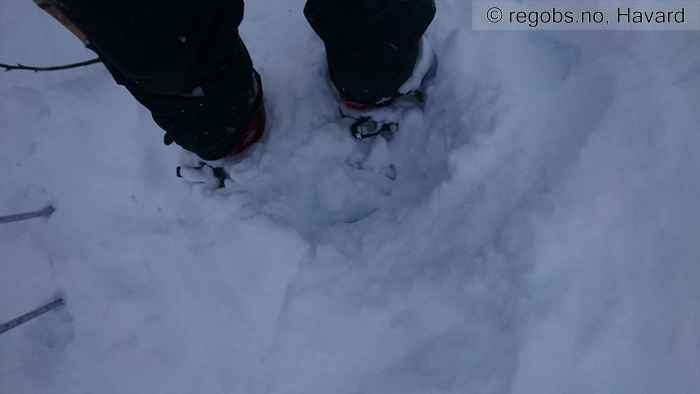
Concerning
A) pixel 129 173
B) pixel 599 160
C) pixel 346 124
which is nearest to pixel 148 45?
pixel 346 124

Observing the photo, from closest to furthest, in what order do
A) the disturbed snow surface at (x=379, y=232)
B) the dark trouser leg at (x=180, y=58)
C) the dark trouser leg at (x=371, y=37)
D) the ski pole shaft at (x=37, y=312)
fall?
the dark trouser leg at (x=180, y=58)
the dark trouser leg at (x=371, y=37)
the disturbed snow surface at (x=379, y=232)
the ski pole shaft at (x=37, y=312)

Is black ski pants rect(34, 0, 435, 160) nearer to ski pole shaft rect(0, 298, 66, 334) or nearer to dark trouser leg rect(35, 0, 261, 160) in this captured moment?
dark trouser leg rect(35, 0, 261, 160)

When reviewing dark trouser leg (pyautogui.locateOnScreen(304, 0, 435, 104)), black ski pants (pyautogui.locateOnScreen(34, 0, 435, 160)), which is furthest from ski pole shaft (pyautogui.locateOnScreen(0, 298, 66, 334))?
dark trouser leg (pyautogui.locateOnScreen(304, 0, 435, 104))

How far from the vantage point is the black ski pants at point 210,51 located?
62 centimetres

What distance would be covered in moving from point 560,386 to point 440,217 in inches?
15.5

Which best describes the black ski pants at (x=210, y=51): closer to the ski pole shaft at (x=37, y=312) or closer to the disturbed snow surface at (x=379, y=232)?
the disturbed snow surface at (x=379, y=232)

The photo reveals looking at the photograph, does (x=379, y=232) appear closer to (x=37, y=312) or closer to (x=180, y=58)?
(x=180, y=58)

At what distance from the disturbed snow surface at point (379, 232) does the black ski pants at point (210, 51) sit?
208 mm

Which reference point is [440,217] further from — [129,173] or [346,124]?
[129,173]

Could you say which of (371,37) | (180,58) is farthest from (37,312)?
(371,37)

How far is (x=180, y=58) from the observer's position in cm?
69

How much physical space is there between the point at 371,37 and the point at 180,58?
1.03ft

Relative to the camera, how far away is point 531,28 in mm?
1121

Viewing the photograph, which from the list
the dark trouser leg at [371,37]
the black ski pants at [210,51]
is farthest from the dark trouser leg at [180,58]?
the dark trouser leg at [371,37]
